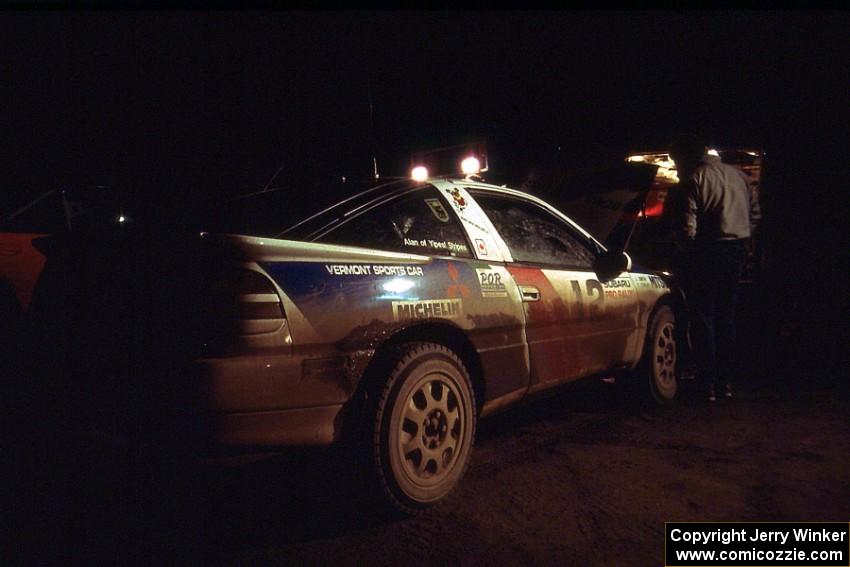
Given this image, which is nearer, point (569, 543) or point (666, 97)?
point (569, 543)

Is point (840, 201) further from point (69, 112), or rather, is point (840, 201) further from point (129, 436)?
point (69, 112)

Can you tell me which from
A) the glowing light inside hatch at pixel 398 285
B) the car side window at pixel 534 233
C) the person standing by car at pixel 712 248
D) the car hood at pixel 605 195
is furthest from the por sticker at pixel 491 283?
the person standing by car at pixel 712 248

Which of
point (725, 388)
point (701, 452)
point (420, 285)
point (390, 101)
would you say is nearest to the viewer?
point (420, 285)

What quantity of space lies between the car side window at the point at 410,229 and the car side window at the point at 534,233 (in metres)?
0.40

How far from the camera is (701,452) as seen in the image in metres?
3.26

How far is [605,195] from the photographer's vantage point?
17.8 feet

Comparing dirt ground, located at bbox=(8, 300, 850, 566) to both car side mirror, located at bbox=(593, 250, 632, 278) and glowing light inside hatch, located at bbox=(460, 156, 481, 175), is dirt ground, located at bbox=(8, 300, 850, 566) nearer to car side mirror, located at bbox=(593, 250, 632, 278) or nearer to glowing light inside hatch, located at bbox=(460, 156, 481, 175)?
car side mirror, located at bbox=(593, 250, 632, 278)

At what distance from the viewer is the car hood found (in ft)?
16.6

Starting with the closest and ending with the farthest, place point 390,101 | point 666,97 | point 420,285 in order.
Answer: point 420,285 < point 666,97 < point 390,101

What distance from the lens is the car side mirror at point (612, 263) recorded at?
146 inches

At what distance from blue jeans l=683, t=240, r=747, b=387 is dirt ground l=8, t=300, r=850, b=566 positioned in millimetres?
828

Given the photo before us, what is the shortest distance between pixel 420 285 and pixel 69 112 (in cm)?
1296

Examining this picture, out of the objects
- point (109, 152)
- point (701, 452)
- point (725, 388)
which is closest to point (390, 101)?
point (109, 152)

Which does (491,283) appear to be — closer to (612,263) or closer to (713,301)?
(612,263)
